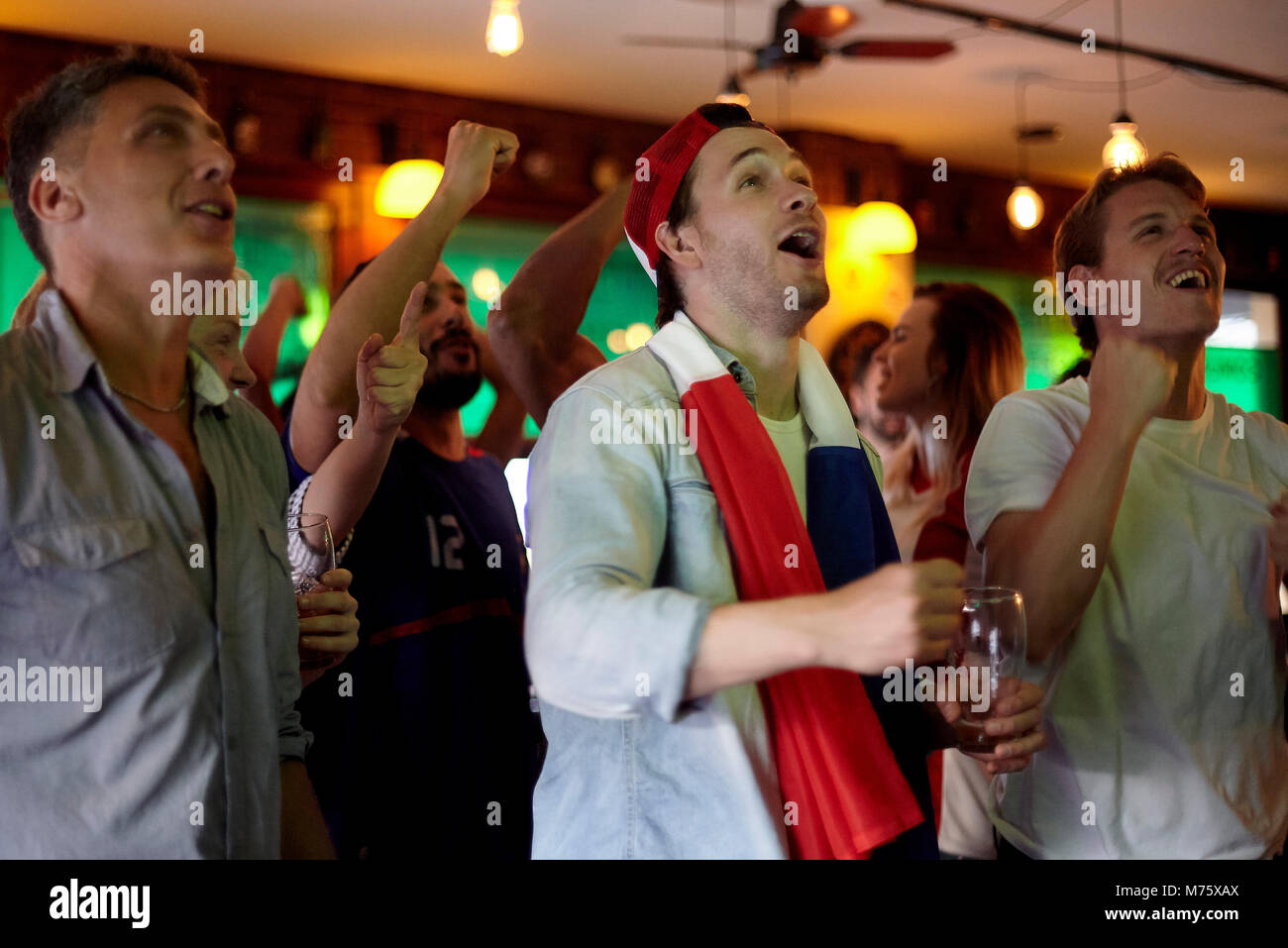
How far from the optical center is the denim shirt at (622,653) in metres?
1.06

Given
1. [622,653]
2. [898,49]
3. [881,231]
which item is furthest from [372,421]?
[881,231]

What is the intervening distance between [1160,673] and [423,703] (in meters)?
1.10

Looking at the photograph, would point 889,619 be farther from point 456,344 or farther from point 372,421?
point 456,344

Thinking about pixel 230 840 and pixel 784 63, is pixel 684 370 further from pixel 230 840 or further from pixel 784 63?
pixel 784 63

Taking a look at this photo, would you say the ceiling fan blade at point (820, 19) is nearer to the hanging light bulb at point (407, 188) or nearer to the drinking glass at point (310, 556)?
the hanging light bulb at point (407, 188)

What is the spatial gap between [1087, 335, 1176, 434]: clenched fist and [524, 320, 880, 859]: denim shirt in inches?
20.7

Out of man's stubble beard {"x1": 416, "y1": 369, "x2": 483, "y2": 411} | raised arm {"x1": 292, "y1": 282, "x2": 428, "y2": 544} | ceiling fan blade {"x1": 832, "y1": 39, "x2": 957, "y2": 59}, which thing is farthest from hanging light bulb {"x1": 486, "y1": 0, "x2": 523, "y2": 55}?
raised arm {"x1": 292, "y1": 282, "x2": 428, "y2": 544}

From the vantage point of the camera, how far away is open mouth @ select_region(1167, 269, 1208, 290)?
5.14ft

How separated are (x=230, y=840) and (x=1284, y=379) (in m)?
8.06

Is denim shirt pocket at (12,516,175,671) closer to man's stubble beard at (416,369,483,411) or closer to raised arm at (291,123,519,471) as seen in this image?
raised arm at (291,123,519,471)

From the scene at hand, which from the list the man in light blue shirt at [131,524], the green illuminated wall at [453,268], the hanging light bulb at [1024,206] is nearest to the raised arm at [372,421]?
the man in light blue shirt at [131,524]

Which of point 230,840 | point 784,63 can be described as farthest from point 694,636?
point 784,63

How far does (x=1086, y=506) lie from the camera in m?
1.41

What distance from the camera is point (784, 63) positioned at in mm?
3680
